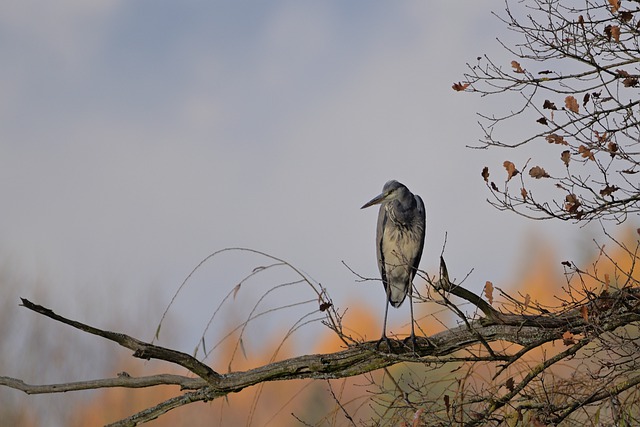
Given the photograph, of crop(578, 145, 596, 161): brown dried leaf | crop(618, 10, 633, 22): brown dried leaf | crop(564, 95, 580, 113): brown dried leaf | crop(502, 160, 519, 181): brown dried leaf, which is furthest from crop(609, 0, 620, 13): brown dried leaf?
crop(502, 160, 519, 181): brown dried leaf

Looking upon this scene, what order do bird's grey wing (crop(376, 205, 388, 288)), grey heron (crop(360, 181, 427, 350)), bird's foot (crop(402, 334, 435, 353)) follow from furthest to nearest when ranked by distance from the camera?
bird's grey wing (crop(376, 205, 388, 288))
grey heron (crop(360, 181, 427, 350))
bird's foot (crop(402, 334, 435, 353))

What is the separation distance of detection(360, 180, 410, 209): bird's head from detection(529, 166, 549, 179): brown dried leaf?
197 cm

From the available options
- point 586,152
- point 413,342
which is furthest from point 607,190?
point 413,342

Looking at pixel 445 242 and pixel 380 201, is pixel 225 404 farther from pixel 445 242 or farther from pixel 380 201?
pixel 380 201

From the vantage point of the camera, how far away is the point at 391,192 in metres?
5.23

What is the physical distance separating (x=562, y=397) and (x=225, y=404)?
154 centimetres

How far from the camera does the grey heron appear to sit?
5.08 m

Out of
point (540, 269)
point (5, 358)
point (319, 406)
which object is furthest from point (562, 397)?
point (540, 269)

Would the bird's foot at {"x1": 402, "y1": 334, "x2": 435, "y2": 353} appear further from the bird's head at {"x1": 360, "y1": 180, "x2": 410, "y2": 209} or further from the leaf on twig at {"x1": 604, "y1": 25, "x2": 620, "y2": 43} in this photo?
the leaf on twig at {"x1": 604, "y1": 25, "x2": 620, "y2": 43}

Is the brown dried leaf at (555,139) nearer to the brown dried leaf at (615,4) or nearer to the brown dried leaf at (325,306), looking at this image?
the brown dried leaf at (615,4)

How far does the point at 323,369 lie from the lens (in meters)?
3.79

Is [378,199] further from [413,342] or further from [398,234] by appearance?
[413,342]

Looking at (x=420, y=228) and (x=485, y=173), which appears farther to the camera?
(x=420, y=228)

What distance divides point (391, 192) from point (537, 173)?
2030 mm
